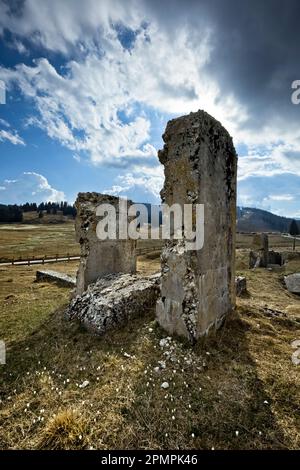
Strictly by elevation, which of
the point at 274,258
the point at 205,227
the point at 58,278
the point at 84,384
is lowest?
the point at 58,278

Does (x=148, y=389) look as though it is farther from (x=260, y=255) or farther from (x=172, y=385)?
(x=260, y=255)

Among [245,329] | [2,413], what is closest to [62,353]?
[2,413]

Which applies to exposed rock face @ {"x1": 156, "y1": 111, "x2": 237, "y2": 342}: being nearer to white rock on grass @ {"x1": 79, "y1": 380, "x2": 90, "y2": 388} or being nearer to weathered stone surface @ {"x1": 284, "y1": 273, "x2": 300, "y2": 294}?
white rock on grass @ {"x1": 79, "y1": 380, "x2": 90, "y2": 388}

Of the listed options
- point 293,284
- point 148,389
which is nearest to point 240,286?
point 293,284

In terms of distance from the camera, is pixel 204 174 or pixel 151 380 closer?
pixel 151 380

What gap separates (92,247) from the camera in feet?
29.3

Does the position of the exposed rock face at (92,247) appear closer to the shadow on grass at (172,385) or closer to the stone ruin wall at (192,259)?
the stone ruin wall at (192,259)

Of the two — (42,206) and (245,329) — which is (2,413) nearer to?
(245,329)

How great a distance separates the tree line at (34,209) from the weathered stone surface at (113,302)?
121 m

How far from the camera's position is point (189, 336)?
5504mm

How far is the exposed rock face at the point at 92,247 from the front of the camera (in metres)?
8.85

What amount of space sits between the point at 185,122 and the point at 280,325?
20.3 ft

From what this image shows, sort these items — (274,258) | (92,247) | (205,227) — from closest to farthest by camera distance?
A: (205,227)
(92,247)
(274,258)

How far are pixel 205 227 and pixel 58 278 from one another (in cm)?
1215
